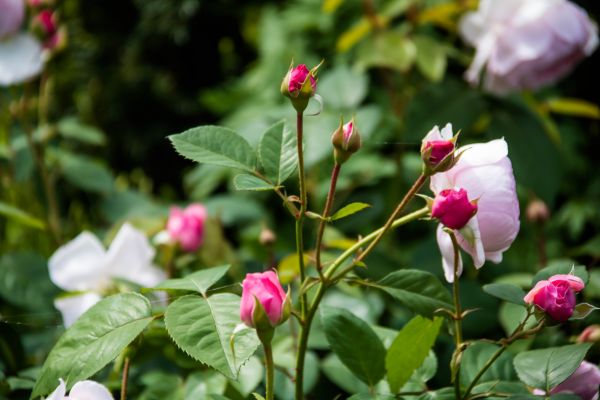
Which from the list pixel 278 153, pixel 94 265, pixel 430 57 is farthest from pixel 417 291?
pixel 430 57

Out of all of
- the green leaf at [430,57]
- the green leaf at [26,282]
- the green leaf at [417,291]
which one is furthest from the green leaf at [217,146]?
the green leaf at [430,57]

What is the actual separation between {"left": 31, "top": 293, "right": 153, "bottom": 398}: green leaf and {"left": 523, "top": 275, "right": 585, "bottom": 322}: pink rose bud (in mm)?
242

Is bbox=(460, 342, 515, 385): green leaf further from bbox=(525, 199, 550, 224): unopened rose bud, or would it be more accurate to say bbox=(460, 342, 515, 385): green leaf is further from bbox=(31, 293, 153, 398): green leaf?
bbox=(525, 199, 550, 224): unopened rose bud

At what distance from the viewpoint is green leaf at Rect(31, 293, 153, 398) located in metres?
0.48

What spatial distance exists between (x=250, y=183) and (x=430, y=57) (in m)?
0.72

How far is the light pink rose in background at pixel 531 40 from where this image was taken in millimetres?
948

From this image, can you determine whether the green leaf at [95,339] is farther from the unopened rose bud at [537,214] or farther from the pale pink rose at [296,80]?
the unopened rose bud at [537,214]

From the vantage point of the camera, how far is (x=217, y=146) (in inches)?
20.8

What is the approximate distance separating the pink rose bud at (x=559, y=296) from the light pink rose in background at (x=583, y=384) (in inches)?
3.1

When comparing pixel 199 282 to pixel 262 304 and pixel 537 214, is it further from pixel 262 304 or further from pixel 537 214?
pixel 537 214

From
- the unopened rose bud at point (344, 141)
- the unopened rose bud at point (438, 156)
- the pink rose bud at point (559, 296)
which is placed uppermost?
the unopened rose bud at point (344, 141)

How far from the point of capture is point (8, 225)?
1317mm

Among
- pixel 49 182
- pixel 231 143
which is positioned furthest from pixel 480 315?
pixel 49 182

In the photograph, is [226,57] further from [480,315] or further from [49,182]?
[480,315]
